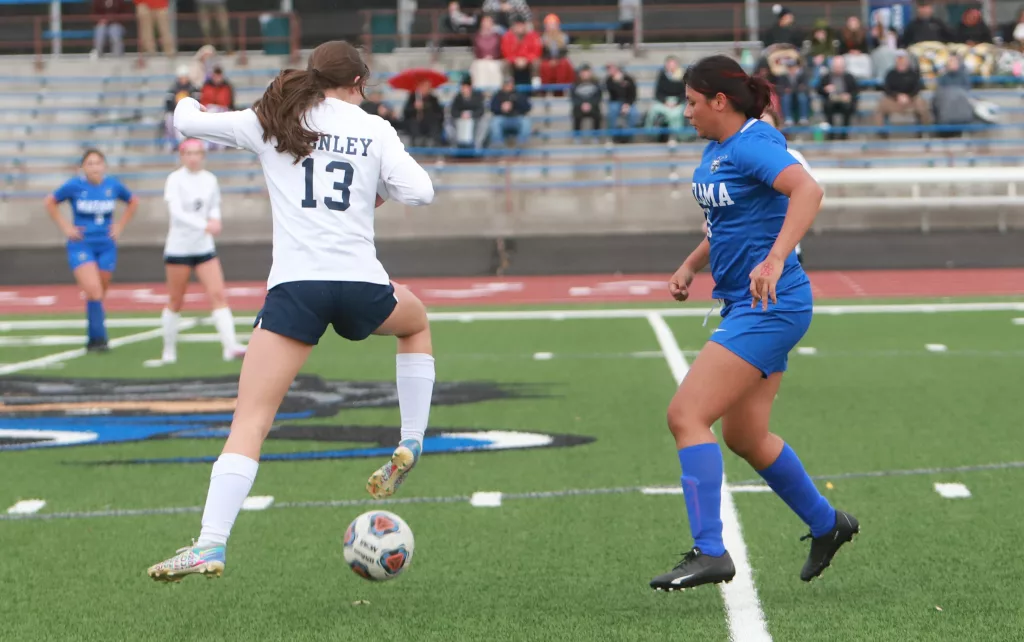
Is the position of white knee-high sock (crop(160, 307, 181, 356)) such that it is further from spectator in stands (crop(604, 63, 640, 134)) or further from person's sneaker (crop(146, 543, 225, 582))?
spectator in stands (crop(604, 63, 640, 134))

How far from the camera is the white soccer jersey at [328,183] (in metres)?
4.86

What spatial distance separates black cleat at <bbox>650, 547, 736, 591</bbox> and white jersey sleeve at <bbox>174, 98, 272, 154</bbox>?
2030mm

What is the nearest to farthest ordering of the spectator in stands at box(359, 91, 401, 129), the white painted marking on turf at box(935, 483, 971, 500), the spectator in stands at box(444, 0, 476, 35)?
the white painted marking on turf at box(935, 483, 971, 500) < the spectator in stands at box(359, 91, 401, 129) < the spectator in stands at box(444, 0, 476, 35)

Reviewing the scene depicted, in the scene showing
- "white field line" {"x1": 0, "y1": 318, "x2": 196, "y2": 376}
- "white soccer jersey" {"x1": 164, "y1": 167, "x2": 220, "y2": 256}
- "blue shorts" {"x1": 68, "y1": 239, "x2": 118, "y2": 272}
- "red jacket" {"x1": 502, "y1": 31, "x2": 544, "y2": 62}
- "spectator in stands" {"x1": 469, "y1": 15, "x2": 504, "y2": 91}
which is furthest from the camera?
"red jacket" {"x1": 502, "y1": 31, "x2": 544, "y2": 62}

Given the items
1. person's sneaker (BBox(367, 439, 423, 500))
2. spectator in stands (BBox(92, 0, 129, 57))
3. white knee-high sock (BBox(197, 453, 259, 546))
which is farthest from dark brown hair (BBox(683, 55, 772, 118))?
spectator in stands (BBox(92, 0, 129, 57))

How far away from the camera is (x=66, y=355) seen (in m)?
13.5

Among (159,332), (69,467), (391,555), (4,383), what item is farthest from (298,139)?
(159,332)

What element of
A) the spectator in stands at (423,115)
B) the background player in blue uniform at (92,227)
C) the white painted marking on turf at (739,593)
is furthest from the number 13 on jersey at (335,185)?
the spectator in stands at (423,115)

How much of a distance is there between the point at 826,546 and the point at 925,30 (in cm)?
2449

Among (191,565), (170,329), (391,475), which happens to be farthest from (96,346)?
(191,565)

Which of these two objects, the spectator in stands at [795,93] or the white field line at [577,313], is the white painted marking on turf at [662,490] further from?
the spectator in stands at [795,93]

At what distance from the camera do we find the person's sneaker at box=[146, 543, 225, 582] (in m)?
4.47

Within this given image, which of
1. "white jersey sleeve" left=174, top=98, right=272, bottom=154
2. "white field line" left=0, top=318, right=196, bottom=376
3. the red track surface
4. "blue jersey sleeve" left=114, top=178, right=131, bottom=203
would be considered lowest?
the red track surface

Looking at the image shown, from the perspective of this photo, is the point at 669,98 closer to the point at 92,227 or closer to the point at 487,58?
the point at 487,58
